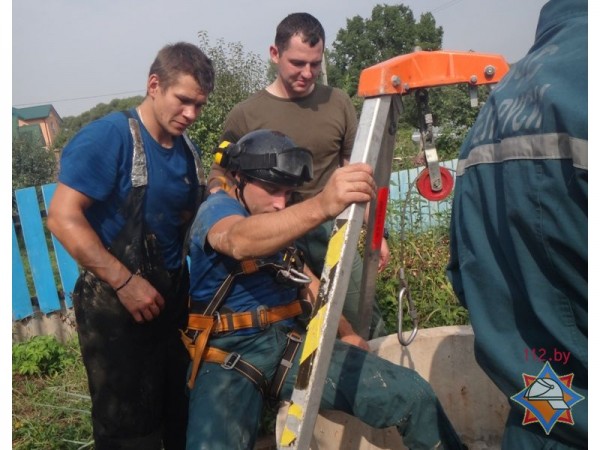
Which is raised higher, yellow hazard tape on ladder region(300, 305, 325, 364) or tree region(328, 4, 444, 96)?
tree region(328, 4, 444, 96)

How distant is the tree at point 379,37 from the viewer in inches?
1861

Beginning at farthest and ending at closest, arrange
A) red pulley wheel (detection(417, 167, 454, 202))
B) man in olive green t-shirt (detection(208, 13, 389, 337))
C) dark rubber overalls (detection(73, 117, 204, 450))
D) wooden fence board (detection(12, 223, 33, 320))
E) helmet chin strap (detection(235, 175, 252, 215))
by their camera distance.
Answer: wooden fence board (detection(12, 223, 33, 320)) → man in olive green t-shirt (detection(208, 13, 389, 337)) → dark rubber overalls (detection(73, 117, 204, 450)) → helmet chin strap (detection(235, 175, 252, 215)) → red pulley wheel (detection(417, 167, 454, 202))

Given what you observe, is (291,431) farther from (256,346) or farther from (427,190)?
(427,190)

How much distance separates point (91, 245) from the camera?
245cm

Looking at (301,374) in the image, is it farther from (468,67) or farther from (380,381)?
(468,67)

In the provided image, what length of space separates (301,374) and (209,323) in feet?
2.74

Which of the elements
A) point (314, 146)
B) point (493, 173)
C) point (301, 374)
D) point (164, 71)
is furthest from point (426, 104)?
point (314, 146)

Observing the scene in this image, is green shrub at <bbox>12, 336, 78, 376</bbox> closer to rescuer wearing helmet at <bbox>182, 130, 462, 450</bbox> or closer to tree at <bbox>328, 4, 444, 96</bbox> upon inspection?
rescuer wearing helmet at <bbox>182, 130, 462, 450</bbox>

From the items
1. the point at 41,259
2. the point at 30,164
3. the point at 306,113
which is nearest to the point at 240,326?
the point at 306,113

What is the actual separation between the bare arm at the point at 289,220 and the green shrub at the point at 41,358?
11.1ft

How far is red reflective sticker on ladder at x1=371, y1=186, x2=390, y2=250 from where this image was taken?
1.99m

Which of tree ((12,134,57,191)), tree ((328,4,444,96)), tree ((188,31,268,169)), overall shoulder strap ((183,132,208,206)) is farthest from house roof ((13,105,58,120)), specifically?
overall shoulder strap ((183,132,208,206))

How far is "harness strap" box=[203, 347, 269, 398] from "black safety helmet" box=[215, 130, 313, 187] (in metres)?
0.68

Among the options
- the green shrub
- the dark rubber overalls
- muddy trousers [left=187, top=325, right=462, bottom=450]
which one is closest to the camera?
muddy trousers [left=187, top=325, right=462, bottom=450]
